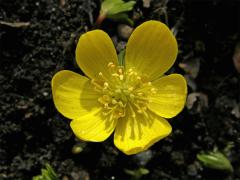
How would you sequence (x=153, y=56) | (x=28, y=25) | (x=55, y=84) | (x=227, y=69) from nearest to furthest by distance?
(x=55, y=84) → (x=153, y=56) → (x=28, y=25) → (x=227, y=69)

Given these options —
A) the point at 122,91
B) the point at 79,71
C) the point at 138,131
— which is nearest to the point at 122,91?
the point at 122,91

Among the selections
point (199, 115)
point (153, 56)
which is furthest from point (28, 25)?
point (199, 115)

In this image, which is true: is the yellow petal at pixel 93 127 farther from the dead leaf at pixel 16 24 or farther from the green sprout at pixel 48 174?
the dead leaf at pixel 16 24

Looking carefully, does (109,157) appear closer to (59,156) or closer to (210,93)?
(59,156)

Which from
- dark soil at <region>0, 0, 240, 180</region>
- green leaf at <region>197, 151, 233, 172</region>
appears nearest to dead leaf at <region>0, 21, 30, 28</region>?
dark soil at <region>0, 0, 240, 180</region>

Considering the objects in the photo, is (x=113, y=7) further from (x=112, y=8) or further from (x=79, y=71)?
(x=79, y=71)
